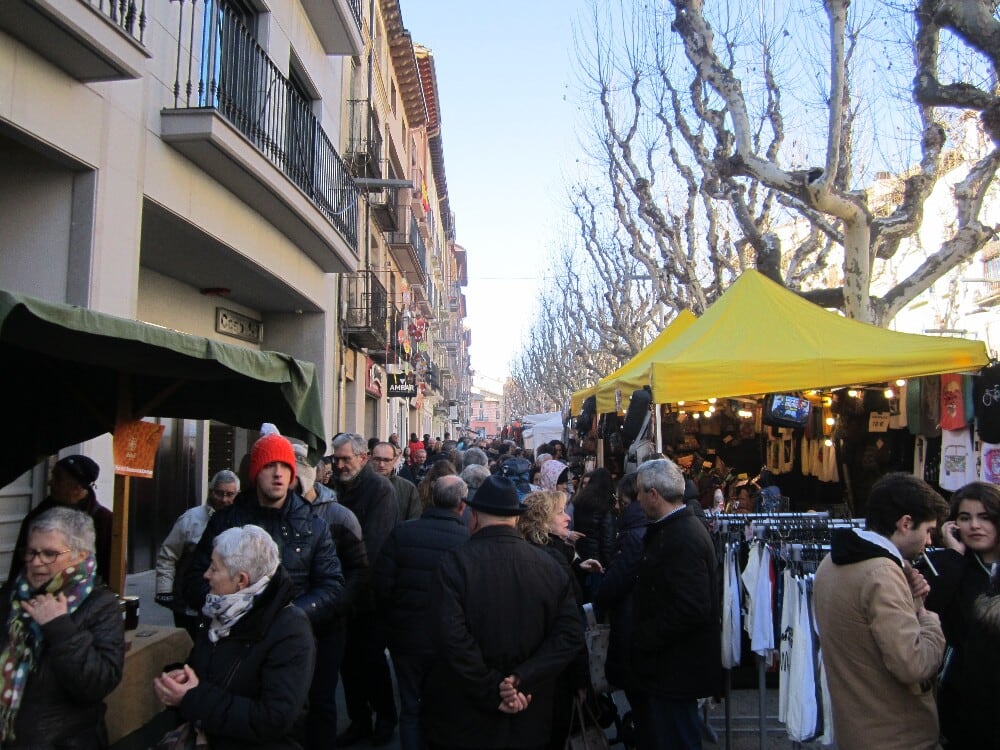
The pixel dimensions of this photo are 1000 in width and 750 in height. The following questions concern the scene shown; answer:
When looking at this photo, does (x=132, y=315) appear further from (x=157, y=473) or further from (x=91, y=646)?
Answer: (x=91, y=646)

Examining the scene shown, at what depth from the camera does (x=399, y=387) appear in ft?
77.3

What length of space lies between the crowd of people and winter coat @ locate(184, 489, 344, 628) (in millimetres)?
11

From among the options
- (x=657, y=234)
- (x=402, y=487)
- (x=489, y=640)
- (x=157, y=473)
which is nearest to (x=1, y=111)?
(x=402, y=487)

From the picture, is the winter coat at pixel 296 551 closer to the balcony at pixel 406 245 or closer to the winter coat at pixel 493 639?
the winter coat at pixel 493 639

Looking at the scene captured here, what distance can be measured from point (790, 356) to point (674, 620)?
12.4 ft

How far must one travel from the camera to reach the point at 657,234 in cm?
1741

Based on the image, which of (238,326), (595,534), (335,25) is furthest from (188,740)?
(335,25)

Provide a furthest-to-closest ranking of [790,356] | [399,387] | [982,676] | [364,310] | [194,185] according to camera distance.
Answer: [399,387] → [364,310] → [194,185] → [790,356] → [982,676]

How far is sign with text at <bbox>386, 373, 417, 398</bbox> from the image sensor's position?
75.6ft

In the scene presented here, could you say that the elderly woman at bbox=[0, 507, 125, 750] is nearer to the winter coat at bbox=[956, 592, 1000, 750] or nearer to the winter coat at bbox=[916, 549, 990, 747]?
the winter coat at bbox=[956, 592, 1000, 750]

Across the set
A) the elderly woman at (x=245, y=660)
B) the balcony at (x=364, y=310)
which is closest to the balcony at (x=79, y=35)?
the elderly woman at (x=245, y=660)

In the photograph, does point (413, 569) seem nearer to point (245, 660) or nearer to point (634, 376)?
point (245, 660)

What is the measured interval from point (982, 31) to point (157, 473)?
34.4 ft

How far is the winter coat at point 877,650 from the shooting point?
2857 mm
